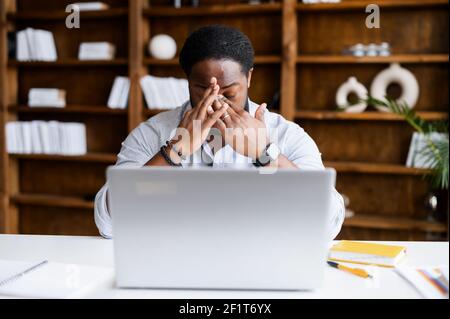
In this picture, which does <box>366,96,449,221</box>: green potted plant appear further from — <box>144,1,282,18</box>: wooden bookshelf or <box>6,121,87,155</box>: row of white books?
<box>6,121,87,155</box>: row of white books

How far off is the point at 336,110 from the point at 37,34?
2.11m

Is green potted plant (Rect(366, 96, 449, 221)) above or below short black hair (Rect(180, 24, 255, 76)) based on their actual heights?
below

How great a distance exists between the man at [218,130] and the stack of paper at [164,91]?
1.43 m

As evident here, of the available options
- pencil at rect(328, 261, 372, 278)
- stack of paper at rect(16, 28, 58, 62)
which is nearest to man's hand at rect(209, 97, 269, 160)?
pencil at rect(328, 261, 372, 278)

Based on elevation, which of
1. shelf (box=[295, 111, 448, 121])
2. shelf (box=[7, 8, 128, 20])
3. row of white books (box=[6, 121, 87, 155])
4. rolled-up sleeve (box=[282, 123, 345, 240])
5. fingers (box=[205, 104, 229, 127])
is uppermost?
shelf (box=[7, 8, 128, 20])

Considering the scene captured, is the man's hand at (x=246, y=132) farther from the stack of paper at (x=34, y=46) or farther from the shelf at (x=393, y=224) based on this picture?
the stack of paper at (x=34, y=46)

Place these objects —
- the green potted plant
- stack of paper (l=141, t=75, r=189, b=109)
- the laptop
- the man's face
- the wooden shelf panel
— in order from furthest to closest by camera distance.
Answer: stack of paper (l=141, t=75, r=189, b=109) → the wooden shelf panel → the green potted plant → the man's face → the laptop

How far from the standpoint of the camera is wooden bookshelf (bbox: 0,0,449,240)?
10.0 feet

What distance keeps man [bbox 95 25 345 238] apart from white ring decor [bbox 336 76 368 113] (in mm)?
1341

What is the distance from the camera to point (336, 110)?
10.3ft

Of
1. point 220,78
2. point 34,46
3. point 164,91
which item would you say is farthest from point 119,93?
point 220,78

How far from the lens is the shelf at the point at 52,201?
3.53 m

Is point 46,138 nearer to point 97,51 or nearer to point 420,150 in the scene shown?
point 97,51
